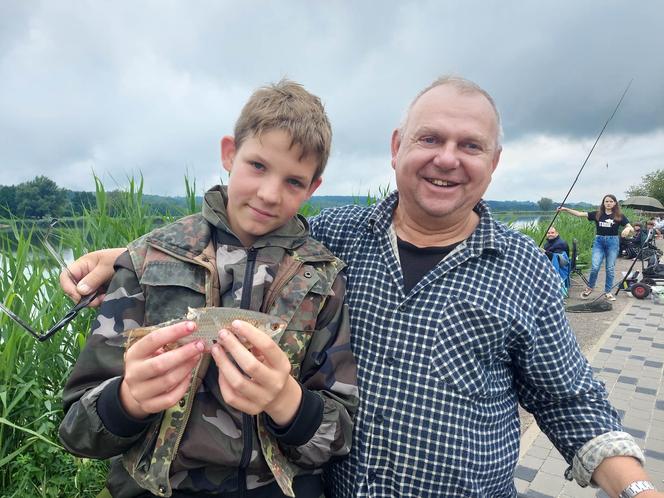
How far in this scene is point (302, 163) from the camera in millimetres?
1889

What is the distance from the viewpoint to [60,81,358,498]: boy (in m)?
1.39

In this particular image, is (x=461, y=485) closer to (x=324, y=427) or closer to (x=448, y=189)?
(x=324, y=427)

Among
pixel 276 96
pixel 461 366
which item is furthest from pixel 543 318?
pixel 276 96

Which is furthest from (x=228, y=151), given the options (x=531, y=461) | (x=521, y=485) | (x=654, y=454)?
(x=654, y=454)

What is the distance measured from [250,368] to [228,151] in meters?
1.06

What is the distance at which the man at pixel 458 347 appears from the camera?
1.89 meters

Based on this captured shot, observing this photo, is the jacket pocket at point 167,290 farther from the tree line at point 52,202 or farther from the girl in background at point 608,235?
the girl in background at point 608,235

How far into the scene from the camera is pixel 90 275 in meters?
1.95

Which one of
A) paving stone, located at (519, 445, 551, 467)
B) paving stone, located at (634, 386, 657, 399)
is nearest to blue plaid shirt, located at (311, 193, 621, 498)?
paving stone, located at (519, 445, 551, 467)

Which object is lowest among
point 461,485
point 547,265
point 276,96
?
point 461,485

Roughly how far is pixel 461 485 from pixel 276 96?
174 cm

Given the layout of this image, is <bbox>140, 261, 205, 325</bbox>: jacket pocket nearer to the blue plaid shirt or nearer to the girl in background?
the blue plaid shirt

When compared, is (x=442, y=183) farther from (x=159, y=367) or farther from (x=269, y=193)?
(x=159, y=367)

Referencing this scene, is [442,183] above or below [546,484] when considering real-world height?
above
